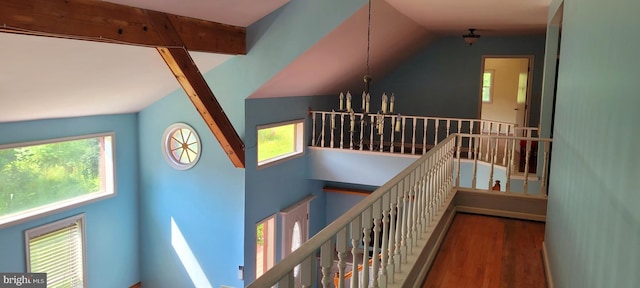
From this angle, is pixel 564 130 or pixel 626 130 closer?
pixel 626 130

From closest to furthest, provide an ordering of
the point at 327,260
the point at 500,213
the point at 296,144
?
the point at 327,260 → the point at 500,213 → the point at 296,144

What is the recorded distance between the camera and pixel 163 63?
19.7ft

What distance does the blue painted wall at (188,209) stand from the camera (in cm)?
713

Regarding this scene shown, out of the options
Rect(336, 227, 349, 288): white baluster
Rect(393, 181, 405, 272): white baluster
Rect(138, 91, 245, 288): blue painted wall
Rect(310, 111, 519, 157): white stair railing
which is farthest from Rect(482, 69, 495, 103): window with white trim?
Rect(336, 227, 349, 288): white baluster

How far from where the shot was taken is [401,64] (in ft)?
34.2

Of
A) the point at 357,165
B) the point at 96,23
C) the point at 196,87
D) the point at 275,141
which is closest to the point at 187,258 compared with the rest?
the point at 275,141

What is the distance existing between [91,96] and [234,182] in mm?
2288

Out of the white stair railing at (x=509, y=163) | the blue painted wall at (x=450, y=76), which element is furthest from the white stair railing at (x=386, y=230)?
the blue painted wall at (x=450, y=76)

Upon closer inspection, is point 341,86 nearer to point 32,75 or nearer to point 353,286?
point 32,75

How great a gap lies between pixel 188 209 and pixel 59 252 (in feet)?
6.10

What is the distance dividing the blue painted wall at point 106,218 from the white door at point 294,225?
99.2 inches

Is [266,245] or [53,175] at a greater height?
[53,175]

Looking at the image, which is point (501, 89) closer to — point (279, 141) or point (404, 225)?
point (279, 141)

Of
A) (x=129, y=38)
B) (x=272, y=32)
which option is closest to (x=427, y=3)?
(x=272, y=32)
